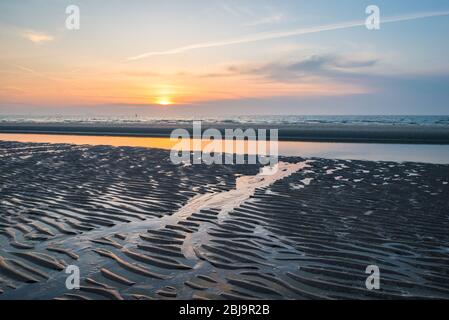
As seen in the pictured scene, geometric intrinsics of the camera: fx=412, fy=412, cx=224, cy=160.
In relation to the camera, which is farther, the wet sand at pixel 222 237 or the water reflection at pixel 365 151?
the water reflection at pixel 365 151

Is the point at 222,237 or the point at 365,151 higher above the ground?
the point at 365,151

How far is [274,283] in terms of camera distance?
525cm

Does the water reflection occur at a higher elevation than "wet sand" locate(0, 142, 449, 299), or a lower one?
higher

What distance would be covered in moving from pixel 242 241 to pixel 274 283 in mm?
1717

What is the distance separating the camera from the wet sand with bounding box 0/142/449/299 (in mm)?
5125

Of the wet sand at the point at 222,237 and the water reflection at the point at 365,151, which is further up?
the water reflection at the point at 365,151

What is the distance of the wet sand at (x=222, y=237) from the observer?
16.8 ft

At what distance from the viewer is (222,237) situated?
7.13m

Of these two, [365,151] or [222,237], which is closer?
[222,237]

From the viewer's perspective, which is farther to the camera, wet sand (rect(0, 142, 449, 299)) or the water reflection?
the water reflection

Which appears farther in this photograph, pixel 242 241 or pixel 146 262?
pixel 242 241
